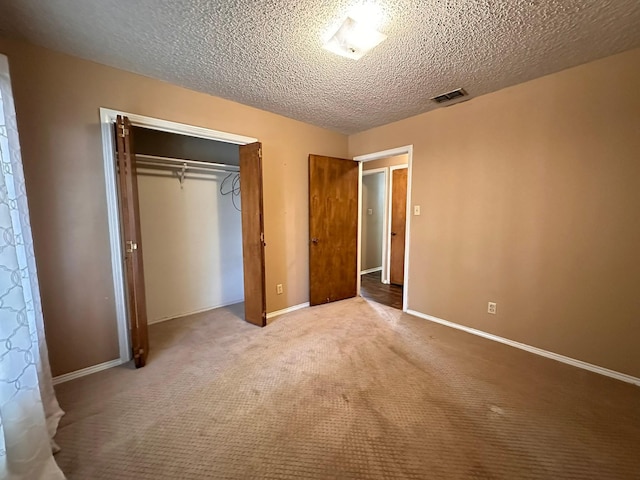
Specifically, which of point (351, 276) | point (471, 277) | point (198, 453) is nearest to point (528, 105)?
point (471, 277)

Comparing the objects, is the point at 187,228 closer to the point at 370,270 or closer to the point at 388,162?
the point at 388,162

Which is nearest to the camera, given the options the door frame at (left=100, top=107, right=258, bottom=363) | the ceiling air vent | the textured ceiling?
the textured ceiling

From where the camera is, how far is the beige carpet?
4.43 ft

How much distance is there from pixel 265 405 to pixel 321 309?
184cm

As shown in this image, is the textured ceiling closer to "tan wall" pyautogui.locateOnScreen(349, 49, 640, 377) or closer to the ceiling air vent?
the ceiling air vent

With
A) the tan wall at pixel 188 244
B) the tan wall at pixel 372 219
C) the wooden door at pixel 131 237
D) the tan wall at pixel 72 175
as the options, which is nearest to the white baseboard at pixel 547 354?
the tan wall at pixel 372 219

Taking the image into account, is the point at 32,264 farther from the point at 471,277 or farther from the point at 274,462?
the point at 471,277

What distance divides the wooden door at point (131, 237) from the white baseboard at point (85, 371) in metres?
0.21

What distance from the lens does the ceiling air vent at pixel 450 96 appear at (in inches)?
100

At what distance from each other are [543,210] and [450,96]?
54.5 inches

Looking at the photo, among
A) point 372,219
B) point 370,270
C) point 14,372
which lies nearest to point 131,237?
point 14,372

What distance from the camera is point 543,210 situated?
7.70ft

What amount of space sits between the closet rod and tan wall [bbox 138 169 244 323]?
0.10m

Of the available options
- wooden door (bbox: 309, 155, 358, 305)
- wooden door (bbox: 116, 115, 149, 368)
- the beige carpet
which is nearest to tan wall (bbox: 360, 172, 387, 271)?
wooden door (bbox: 309, 155, 358, 305)
